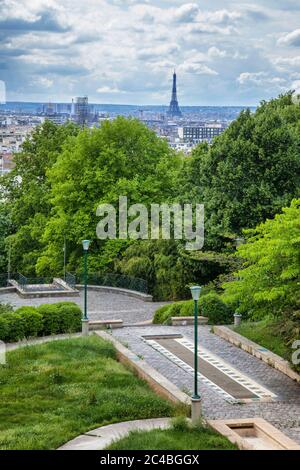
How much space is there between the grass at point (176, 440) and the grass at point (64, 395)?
1724mm

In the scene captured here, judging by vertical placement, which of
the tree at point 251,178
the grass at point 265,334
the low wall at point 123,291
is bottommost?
the low wall at point 123,291

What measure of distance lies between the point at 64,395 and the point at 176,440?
207 inches

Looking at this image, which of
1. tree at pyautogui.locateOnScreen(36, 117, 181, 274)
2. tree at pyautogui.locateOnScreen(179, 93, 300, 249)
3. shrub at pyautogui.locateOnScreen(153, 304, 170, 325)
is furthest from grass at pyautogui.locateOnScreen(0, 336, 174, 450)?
tree at pyautogui.locateOnScreen(36, 117, 181, 274)

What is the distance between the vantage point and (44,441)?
20.1 m

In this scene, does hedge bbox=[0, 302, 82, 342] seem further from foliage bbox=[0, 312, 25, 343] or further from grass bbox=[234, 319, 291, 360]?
grass bbox=[234, 319, 291, 360]

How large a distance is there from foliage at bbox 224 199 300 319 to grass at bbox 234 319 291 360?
2.91 ft

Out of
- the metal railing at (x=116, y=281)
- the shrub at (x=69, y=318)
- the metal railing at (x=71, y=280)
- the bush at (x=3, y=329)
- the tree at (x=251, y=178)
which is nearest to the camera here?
the bush at (x=3, y=329)

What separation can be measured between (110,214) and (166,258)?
6.67 meters

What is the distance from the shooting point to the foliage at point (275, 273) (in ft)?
84.8

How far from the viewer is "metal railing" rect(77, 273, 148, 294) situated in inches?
1811

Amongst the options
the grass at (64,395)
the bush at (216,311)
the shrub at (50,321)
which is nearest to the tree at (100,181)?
A: the bush at (216,311)

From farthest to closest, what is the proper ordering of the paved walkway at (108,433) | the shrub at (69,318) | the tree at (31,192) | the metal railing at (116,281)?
the tree at (31,192)
the metal railing at (116,281)
the shrub at (69,318)
the paved walkway at (108,433)

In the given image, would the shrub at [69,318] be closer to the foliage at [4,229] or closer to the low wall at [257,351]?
the low wall at [257,351]
